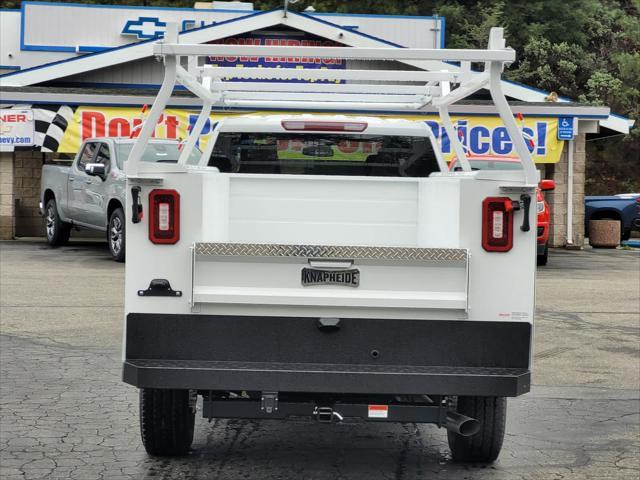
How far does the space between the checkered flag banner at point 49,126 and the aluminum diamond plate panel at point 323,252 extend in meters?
19.4

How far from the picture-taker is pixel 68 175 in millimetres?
21000

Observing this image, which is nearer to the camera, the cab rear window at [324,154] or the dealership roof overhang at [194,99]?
the cab rear window at [324,154]

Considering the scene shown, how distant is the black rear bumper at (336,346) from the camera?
598 centimetres

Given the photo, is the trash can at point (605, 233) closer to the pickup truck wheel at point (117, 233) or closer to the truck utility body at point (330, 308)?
the pickup truck wheel at point (117, 233)

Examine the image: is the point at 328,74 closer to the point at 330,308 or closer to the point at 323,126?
the point at 330,308

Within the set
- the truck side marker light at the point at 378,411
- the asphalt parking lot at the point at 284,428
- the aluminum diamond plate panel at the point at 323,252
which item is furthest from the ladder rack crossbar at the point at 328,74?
the asphalt parking lot at the point at 284,428

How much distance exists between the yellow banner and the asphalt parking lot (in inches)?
458

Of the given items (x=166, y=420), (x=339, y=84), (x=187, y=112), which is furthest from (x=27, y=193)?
(x=166, y=420)

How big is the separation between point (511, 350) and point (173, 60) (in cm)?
225

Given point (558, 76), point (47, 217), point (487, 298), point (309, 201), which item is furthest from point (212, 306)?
point (558, 76)

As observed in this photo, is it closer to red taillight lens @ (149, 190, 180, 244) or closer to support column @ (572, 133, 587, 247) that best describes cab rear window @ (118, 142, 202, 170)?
support column @ (572, 133, 587, 247)

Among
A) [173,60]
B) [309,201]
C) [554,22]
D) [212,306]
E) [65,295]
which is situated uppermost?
[554,22]

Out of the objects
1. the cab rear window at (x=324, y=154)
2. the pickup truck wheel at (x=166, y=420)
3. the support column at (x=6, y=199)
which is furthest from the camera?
the support column at (x=6, y=199)

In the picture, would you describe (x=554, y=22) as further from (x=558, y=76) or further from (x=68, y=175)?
(x=68, y=175)
